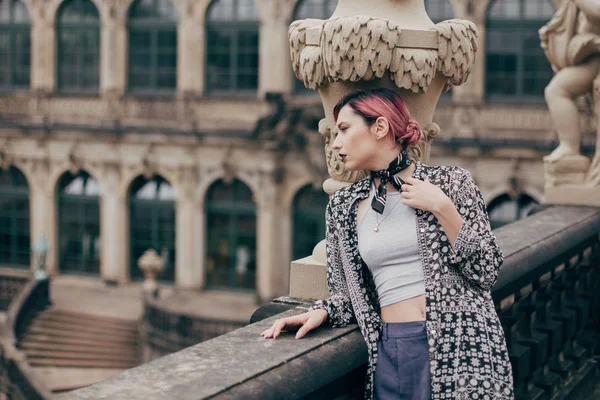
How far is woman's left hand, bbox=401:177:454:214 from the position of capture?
11.0ft

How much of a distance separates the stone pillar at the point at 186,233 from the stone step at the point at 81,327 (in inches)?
134

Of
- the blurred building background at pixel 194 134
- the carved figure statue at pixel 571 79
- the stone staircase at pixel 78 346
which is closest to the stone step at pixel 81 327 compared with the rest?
the stone staircase at pixel 78 346

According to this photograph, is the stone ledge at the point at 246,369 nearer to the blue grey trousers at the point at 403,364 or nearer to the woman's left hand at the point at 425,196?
the blue grey trousers at the point at 403,364

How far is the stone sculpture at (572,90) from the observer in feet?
22.7

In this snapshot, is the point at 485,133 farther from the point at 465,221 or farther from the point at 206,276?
the point at 465,221

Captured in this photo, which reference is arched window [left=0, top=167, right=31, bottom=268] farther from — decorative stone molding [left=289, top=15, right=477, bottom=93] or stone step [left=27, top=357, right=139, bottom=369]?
decorative stone molding [left=289, top=15, right=477, bottom=93]

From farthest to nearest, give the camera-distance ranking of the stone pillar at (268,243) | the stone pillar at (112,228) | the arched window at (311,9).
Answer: the stone pillar at (112,228)
the stone pillar at (268,243)
the arched window at (311,9)

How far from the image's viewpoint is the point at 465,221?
11.2 ft

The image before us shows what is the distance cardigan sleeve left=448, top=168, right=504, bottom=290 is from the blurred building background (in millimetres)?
19582

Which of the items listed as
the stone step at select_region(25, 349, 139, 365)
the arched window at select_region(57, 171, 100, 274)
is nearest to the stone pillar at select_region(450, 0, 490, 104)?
the stone step at select_region(25, 349, 139, 365)

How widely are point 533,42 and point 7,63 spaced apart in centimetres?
1448

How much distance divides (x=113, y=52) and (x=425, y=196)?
24.3m

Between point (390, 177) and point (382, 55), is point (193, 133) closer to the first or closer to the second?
point (382, 55)

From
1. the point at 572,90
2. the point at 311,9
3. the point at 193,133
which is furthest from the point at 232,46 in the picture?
the point at 572,90
